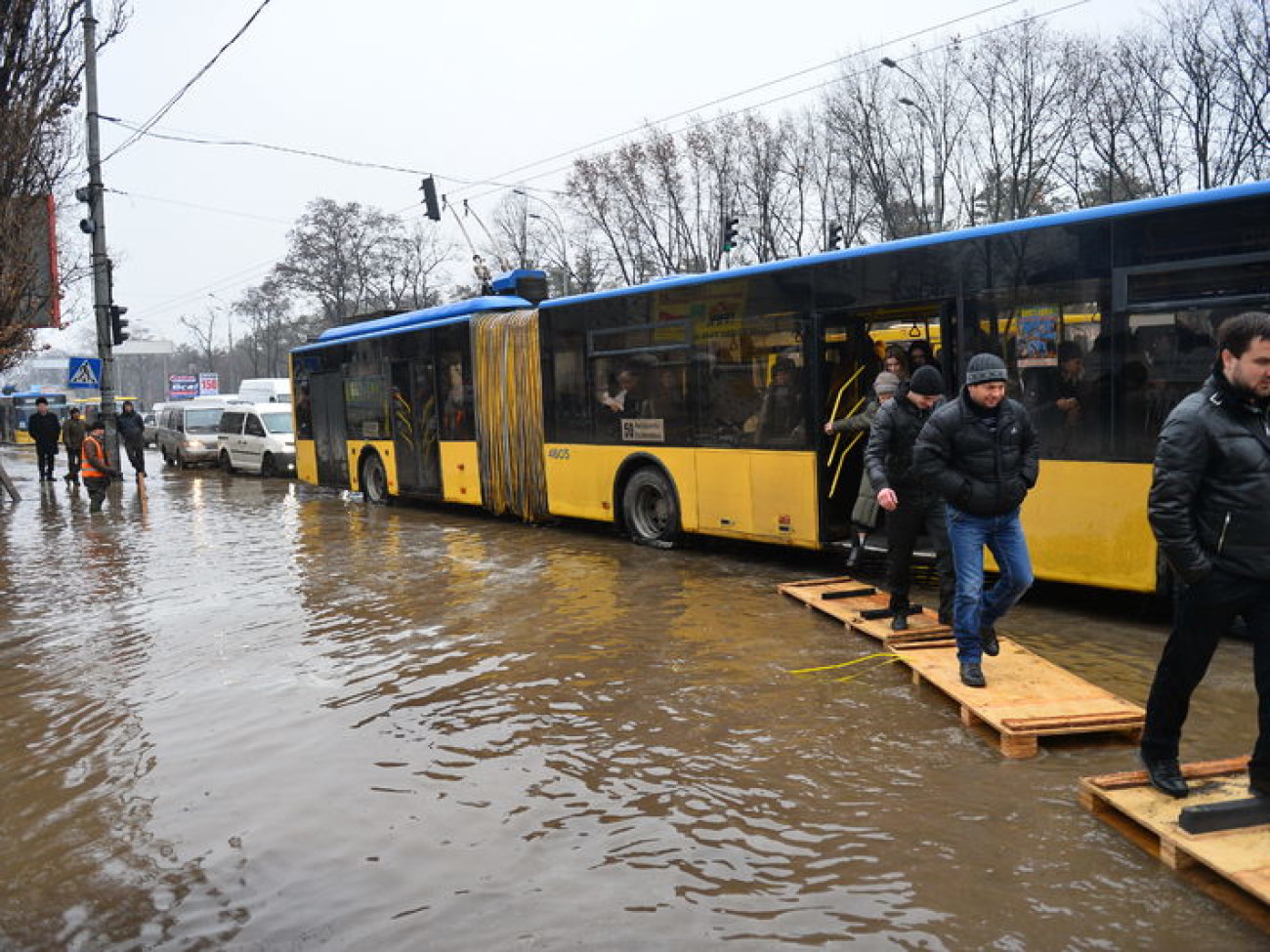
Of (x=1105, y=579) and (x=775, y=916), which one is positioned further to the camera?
(x=1105, y=579)

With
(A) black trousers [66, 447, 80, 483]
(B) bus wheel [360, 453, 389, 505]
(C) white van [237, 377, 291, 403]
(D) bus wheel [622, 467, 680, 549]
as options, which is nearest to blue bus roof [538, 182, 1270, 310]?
(D) bus wheel [622, 467, 680, 549]

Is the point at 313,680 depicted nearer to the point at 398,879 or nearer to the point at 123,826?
the point at 123,826

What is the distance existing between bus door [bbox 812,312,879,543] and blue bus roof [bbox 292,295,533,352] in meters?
6.48

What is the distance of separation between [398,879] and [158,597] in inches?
279

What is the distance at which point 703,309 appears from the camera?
35.6 ft

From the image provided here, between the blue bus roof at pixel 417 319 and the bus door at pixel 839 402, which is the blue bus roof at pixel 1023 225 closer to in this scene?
the bus door at pixel 839 402

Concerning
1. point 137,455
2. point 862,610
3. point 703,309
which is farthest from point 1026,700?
point 137,455

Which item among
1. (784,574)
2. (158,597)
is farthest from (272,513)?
(784,574)

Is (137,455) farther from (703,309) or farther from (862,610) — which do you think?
(862,610)

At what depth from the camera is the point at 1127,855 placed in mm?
3850

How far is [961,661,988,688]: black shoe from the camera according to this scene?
560 cm

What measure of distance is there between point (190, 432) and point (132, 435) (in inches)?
238

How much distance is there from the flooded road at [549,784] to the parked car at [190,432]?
22126mm

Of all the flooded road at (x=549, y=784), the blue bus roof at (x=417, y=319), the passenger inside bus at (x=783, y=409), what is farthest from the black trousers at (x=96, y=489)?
the passenger inside bus at (x=783, y=409)
